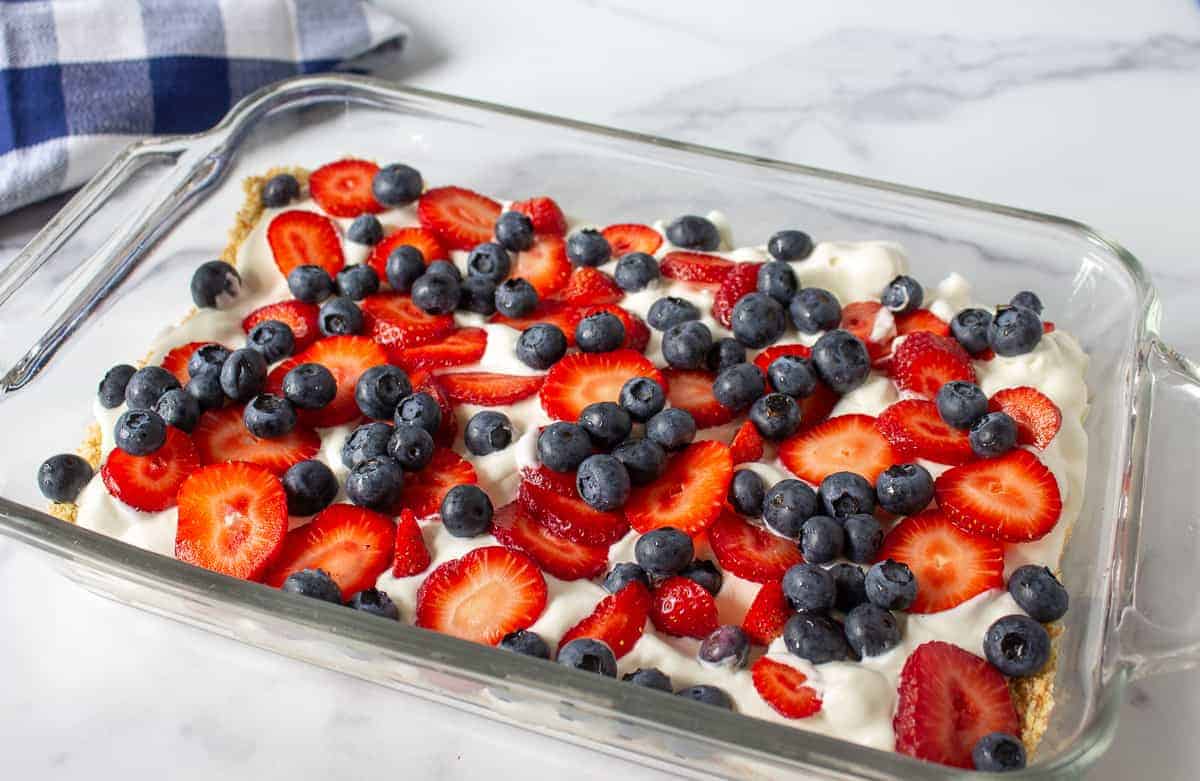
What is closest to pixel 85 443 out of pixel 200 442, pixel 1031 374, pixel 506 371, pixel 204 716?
pixel 200 442

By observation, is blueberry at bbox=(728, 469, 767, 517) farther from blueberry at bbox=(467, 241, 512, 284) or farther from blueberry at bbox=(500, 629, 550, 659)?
blueberry at bbox=(467, 241, 512, 284)

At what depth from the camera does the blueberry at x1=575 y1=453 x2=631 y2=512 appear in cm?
180

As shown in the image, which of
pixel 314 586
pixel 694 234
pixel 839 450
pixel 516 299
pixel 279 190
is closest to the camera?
pixel 314 586

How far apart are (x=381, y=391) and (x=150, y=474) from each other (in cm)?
35

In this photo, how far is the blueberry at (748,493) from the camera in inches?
72.7

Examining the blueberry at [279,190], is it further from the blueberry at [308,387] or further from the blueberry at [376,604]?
the blueberry at [376,604]

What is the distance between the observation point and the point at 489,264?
222 centimetres

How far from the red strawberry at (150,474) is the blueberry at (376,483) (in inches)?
10.2

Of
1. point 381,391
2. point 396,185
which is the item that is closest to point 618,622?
point 381,391

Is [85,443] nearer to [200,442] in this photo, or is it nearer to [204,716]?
[200,442]

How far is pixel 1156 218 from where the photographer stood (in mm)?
2617

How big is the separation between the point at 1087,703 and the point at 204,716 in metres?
1.17

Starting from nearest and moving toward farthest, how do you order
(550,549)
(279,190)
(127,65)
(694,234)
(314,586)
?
(314,586) → (550,549) → (694,234) → (279,190) → (127,65)

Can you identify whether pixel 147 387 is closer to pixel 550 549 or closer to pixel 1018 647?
pixel 550 549
